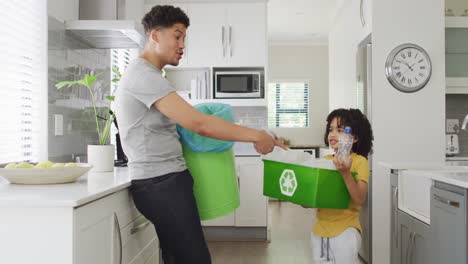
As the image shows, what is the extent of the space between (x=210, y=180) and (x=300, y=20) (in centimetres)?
570

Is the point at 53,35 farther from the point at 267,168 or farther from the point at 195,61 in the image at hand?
the point at 195,61

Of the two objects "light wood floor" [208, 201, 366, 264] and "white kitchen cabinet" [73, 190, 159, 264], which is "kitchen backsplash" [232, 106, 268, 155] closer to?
"light wood floor" [208, 201, 366, 264]

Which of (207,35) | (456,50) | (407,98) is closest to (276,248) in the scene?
(407,98)

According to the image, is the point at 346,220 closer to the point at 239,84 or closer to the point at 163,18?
the point at 163,18

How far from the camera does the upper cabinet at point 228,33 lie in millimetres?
4746

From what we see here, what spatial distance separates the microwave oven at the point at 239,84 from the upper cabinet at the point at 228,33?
105 millimetres

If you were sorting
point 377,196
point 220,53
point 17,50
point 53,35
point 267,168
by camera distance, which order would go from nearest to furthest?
point 267,168 < point 17,50 < point 53,35 < point 377,196 < point 220,53

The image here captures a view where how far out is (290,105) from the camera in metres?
8.73

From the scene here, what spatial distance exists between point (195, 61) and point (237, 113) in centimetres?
80

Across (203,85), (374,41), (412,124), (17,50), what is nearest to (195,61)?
(203,85)

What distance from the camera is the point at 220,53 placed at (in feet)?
15.8

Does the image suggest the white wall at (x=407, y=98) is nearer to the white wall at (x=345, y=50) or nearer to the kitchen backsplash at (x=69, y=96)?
the white wall at (x=345, y=50)

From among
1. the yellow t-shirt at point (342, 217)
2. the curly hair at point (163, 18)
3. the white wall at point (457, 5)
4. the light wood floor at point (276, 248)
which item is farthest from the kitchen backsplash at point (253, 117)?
the curly hair at point (163, 18)

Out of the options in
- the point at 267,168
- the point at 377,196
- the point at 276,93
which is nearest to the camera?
the point at 267,168
